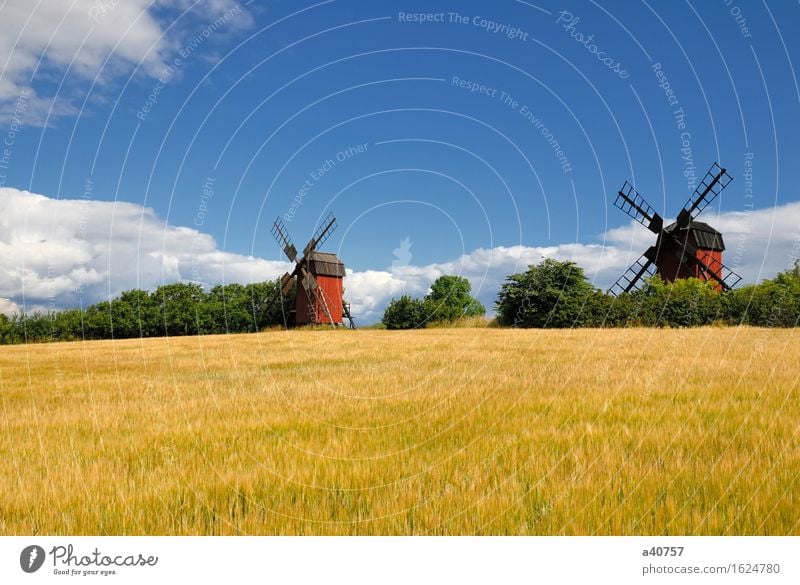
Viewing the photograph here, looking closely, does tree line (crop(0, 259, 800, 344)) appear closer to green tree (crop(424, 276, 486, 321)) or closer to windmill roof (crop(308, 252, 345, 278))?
windmill roof (crop(308, 252, 345, 278))

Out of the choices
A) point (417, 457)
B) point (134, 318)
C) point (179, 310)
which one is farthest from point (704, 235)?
point (134, 318)

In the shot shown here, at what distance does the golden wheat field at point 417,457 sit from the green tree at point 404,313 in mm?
43152

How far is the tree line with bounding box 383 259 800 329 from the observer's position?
134 ft

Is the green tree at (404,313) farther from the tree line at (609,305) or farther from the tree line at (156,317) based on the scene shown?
the tree line at (156,317)

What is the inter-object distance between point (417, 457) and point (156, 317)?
3638 inches

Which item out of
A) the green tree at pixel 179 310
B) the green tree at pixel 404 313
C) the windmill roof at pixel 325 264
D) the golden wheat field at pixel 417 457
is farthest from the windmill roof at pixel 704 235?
the green tree at pixel 179 310

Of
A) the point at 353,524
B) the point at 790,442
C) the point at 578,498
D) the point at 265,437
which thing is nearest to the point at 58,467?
the point at 265,437

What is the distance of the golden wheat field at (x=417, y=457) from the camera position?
4.37 metres

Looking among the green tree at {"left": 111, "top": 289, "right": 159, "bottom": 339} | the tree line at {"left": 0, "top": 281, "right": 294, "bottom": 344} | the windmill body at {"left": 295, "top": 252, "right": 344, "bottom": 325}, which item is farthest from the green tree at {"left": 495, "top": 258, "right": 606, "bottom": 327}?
the green tree at {"left": 111, "top": 289, "right": 159, "bottom": 339}

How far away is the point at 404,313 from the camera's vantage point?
184 feet

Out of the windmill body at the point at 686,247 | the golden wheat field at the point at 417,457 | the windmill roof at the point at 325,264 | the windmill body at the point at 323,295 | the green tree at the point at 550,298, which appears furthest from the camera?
the windmill roof at the point at 325,264

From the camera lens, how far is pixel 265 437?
7199 mm
